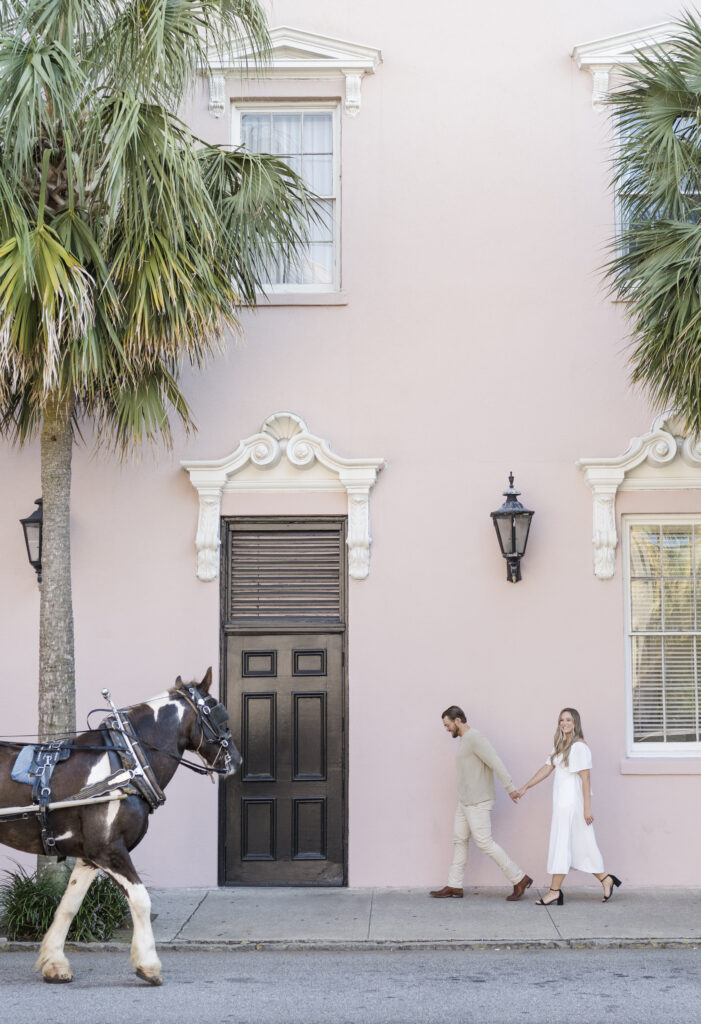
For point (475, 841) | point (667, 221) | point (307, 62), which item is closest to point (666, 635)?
point (475, 841)

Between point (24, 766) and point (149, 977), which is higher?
point (24, 766)

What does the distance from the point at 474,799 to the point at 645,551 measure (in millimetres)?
2776

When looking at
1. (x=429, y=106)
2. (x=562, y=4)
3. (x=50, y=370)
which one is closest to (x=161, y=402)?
(x=50, y=370)

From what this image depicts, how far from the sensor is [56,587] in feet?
29.6

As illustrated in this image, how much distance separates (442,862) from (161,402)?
4645mm

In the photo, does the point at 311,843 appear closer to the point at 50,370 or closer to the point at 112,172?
the point at 50,370

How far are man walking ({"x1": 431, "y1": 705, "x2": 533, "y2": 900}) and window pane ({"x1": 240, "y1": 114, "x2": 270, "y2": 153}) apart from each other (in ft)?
18.1

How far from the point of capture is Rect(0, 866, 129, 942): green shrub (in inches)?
330

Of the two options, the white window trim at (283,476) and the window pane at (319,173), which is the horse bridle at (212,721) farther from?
the window pane at (319,173)

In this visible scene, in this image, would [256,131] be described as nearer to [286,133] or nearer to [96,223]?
[286,133]

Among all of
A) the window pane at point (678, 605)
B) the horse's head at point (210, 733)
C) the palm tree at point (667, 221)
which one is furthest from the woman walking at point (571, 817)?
the horse's head at point (210, 733)

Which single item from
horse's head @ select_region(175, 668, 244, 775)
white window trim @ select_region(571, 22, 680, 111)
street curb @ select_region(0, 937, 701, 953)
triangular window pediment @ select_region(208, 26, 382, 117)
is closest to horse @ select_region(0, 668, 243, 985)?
horse's head @ select_region(175, 668, 244, 775)

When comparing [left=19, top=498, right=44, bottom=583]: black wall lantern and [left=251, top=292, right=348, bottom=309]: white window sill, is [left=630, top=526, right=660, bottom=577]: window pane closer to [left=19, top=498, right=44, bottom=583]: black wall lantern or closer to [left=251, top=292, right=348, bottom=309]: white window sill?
[left=251, top=292, right=348, bottom=309]: white window sill

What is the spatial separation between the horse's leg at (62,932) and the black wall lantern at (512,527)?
4570mm
